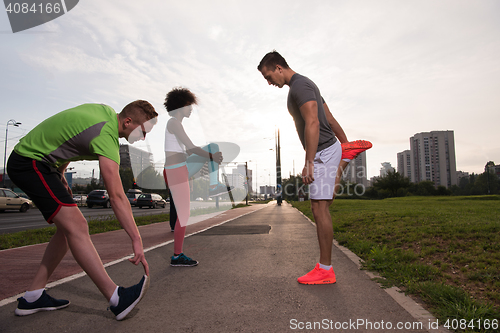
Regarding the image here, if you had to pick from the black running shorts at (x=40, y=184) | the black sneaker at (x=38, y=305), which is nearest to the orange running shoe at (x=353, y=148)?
the black running shorts at (x=40, y=184)

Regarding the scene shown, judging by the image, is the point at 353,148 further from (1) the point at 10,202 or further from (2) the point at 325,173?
(1) the point at 10,202

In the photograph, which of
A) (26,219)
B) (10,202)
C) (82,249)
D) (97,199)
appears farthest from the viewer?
(97,199)

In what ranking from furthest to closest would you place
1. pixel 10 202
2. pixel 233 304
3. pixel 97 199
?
1. pixel 97 199
2. pixel 10 202
3. pixel 233 304

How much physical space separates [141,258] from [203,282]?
1060mm

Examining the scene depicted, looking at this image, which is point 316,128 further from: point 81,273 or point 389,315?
point 81,273

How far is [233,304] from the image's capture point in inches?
90.3

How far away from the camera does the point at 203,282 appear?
9.46 feet

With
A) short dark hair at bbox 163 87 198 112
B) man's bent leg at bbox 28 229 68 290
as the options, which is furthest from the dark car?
man's bent leg at bbox 28 229 68 290

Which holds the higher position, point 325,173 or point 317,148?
point 317,148

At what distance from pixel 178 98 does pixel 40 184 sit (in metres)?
2.05

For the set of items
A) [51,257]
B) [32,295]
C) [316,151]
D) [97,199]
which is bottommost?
[97,199]

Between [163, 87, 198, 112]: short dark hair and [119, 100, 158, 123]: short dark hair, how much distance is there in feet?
4.79

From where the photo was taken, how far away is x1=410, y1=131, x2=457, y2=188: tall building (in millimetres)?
95750

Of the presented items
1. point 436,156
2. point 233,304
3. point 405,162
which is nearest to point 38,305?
point 233,304
